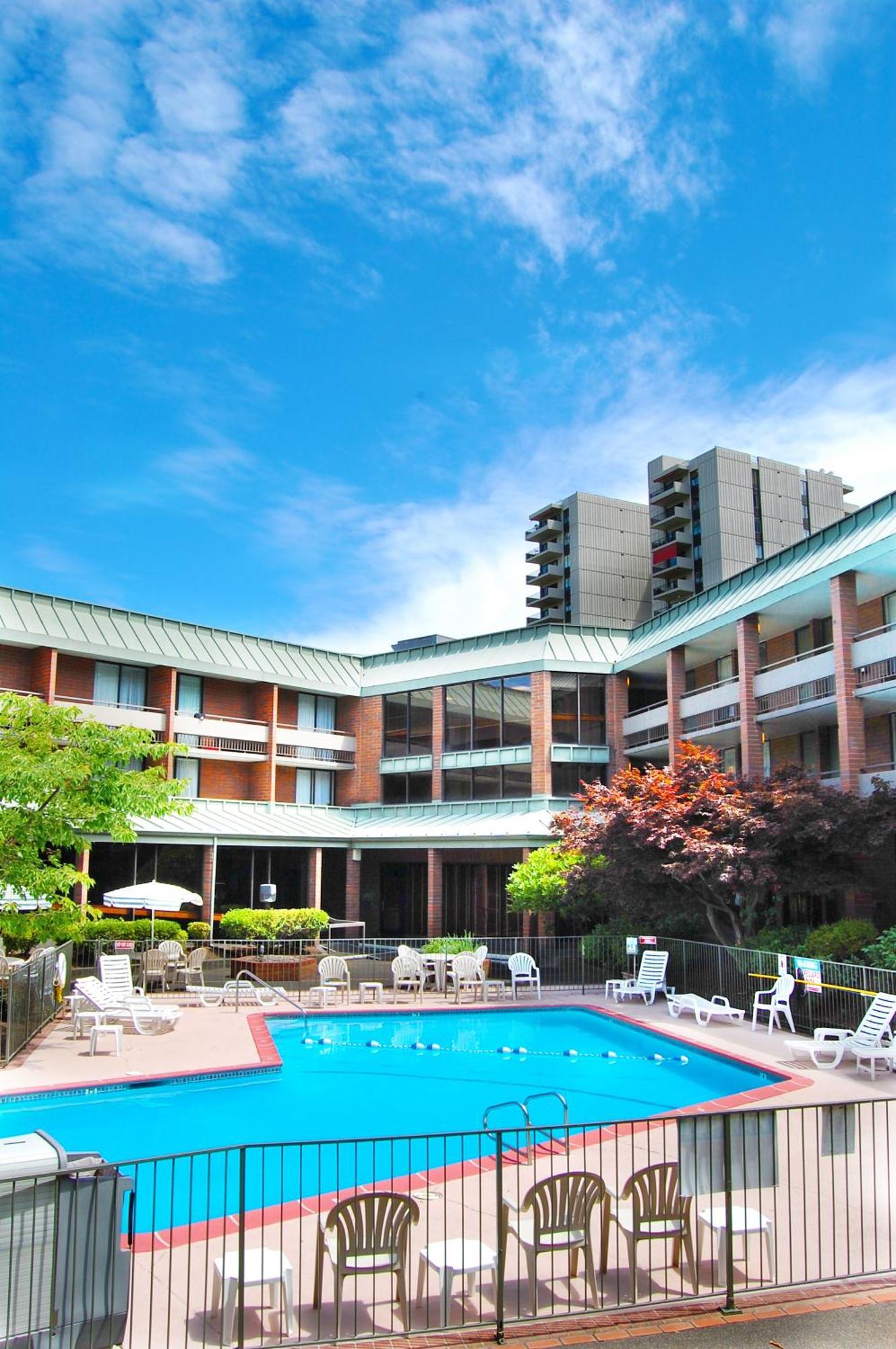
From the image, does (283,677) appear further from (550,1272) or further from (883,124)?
(550,1272)

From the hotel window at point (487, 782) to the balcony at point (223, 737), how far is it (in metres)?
6.76

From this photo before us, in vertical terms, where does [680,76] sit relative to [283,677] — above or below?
above

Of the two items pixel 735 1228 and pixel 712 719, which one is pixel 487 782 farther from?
pixel 735 1228

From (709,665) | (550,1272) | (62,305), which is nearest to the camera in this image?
(550,1272)

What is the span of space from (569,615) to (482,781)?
179 ft

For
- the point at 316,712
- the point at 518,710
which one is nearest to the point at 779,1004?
the point at 518,710

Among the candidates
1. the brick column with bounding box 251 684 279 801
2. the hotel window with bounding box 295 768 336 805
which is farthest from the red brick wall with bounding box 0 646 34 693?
the hotel window with bounding box 295 768 336 805

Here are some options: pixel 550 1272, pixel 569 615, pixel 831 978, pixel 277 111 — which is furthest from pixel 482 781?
pixel 569 615

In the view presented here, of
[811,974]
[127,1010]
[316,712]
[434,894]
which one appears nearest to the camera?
[811,974]

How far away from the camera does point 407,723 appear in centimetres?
3825

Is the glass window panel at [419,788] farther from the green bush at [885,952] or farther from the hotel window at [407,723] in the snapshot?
the green bush at [885,952]

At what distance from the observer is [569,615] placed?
291 feet

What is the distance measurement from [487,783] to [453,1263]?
95.6 feet

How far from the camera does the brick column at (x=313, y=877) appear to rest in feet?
115
